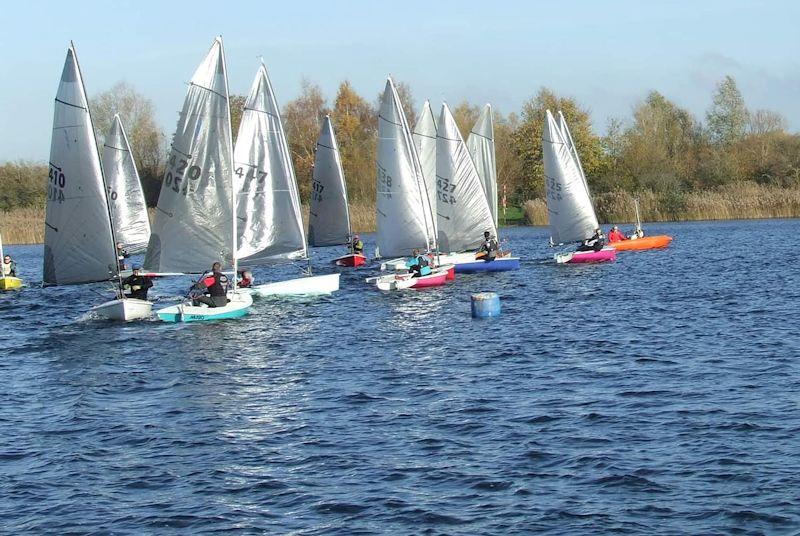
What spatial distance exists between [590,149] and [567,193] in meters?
53.2

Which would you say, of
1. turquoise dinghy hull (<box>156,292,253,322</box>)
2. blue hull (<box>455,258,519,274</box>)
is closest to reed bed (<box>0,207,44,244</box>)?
blue hull (<box>455,258,519,274</box>)

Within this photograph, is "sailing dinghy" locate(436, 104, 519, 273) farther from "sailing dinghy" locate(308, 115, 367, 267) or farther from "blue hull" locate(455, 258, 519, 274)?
"sailing dinghy" locate(308, 115, 367, 267)

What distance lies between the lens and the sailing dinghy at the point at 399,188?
4153 cm

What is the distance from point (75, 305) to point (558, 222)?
21.4 m

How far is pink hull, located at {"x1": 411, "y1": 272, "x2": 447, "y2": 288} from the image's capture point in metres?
40.0

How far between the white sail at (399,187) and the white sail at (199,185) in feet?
32.1

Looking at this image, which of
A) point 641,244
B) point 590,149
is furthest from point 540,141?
point 641,244

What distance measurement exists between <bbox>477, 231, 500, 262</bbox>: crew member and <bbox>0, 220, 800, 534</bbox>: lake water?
33.5ft

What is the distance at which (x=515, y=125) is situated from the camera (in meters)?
118

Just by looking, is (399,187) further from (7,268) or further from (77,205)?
(7,268)

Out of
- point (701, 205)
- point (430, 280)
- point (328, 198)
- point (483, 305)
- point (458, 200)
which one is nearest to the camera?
point (483, 305)

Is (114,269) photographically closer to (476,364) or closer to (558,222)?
(476,364)

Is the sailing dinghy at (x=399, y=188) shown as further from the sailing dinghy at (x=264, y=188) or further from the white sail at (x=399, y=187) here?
the sailing dinghy at (x=264, y=188)

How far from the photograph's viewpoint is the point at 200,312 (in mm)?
31219
